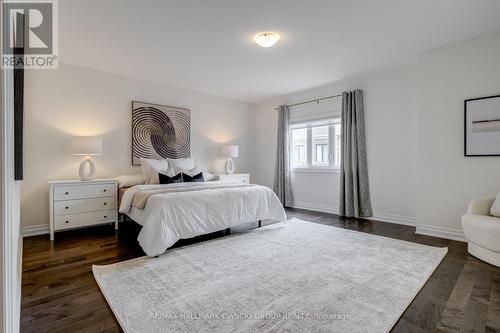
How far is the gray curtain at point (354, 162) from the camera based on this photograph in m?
4.34

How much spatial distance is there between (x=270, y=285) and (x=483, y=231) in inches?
84.0

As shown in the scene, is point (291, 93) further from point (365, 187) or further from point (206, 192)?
point (206, 192)

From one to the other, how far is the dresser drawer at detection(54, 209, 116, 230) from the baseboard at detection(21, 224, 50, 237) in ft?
1.62

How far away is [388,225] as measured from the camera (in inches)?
155

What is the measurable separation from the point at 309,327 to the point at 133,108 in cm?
412

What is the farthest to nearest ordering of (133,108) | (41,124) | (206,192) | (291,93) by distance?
1. (291,93)
2. (133,108)
3. (41,124)
4. (206,192)

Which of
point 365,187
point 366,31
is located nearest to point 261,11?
point 366,31

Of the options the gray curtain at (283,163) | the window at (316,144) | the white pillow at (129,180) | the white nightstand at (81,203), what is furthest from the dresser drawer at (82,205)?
the window at (316,144)

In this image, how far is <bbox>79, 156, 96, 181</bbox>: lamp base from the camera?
3.56m

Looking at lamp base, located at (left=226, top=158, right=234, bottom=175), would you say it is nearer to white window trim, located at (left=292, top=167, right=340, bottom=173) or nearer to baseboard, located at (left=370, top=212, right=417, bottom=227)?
white window trim, located at (left=292, top=167, right=340, bottom=173)

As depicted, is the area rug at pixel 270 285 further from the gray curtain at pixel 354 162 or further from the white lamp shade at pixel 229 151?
the white lamp shade at pixel 229 151

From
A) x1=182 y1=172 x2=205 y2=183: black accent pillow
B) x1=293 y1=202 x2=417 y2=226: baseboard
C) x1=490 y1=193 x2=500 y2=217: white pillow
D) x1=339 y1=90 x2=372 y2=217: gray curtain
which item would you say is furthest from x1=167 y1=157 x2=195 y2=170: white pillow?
x1=490 y1=193 x2=500 y2=217: white pillow

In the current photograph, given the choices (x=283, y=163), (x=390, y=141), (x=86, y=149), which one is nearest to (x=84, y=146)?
(x=86, y=149)

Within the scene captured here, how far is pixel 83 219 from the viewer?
3445 mm
